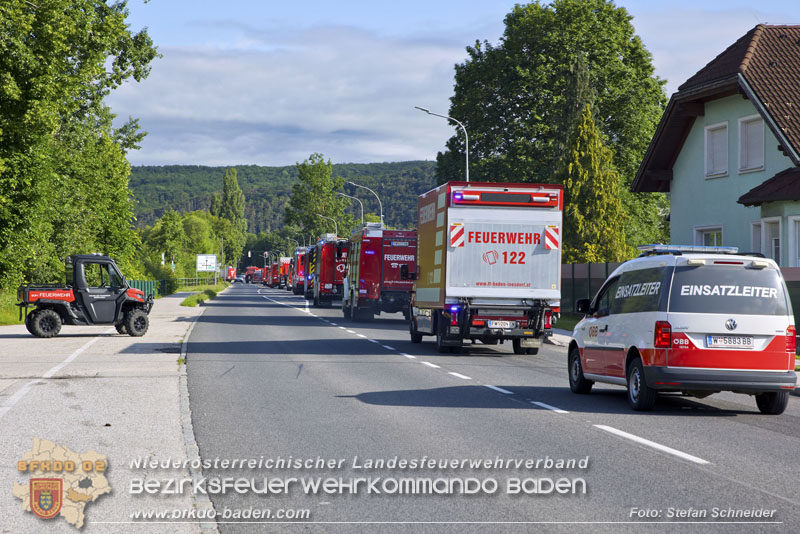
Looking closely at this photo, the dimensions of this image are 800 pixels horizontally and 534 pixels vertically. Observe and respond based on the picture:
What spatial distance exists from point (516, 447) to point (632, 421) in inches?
101

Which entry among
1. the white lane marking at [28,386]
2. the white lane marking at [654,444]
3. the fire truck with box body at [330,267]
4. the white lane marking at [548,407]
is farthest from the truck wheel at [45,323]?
the fire truck with box body at [330,267]

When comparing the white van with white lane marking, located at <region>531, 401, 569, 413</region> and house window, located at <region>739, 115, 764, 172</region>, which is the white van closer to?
white lane marking, located at <region>531, 401, 569, 413</region>

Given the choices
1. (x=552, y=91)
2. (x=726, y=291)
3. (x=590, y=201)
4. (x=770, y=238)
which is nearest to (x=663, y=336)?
(x=726, y=291)

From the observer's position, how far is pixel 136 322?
26.9 metres

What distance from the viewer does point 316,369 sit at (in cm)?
1717

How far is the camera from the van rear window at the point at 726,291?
37.8 feet

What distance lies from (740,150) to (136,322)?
1791 cm

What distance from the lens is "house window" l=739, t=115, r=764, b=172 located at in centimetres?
2819

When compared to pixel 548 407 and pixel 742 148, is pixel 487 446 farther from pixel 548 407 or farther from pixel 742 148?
pixel 742 148

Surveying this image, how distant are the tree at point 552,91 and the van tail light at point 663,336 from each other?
38264mm

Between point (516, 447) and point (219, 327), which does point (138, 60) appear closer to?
point (219, 327)

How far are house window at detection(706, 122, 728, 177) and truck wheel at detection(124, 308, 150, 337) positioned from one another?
17416mm

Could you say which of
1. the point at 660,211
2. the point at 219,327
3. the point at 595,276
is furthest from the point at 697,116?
the point at 660,211

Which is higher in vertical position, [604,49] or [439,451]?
[604,49]
